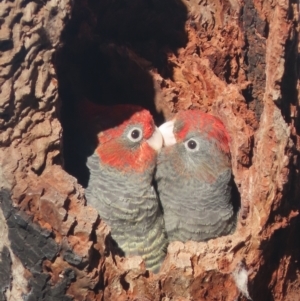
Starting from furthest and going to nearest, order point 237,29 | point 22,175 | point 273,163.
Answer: point 237,29 < point 273,163 < point 22,175

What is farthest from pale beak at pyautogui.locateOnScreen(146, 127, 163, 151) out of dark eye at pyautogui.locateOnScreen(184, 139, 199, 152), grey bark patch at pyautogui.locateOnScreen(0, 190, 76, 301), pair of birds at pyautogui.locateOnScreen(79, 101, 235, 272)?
grey bark patch at pyautogui.locateOnScreen(0, 190, 76, 301)

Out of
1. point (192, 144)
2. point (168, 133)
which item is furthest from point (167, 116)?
point (192, 144)

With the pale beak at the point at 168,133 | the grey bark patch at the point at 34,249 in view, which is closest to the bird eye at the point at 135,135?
the pale beak at the point at 168,133

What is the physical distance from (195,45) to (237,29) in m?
0.26

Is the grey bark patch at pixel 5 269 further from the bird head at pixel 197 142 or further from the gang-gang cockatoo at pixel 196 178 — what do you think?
the bird head at pixel 197 142

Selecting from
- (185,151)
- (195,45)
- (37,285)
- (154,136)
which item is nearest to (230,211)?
(185,151)

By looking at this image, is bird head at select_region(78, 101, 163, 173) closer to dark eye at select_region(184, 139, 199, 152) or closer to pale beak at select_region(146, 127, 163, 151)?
pale beak at select_region(146, 127, 163, 151)

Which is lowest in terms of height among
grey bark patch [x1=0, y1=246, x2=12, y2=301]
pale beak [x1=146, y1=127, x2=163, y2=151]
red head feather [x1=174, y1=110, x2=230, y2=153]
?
grey bark patch [x1=0, y1=246, x2=12, y2=301]

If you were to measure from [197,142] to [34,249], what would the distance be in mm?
1141

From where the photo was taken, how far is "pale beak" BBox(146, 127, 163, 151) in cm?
281

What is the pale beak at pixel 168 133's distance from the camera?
2.86 metres

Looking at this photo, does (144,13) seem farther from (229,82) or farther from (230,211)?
(230,211)

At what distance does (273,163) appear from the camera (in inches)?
88.7

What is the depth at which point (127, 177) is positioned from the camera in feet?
9.07
